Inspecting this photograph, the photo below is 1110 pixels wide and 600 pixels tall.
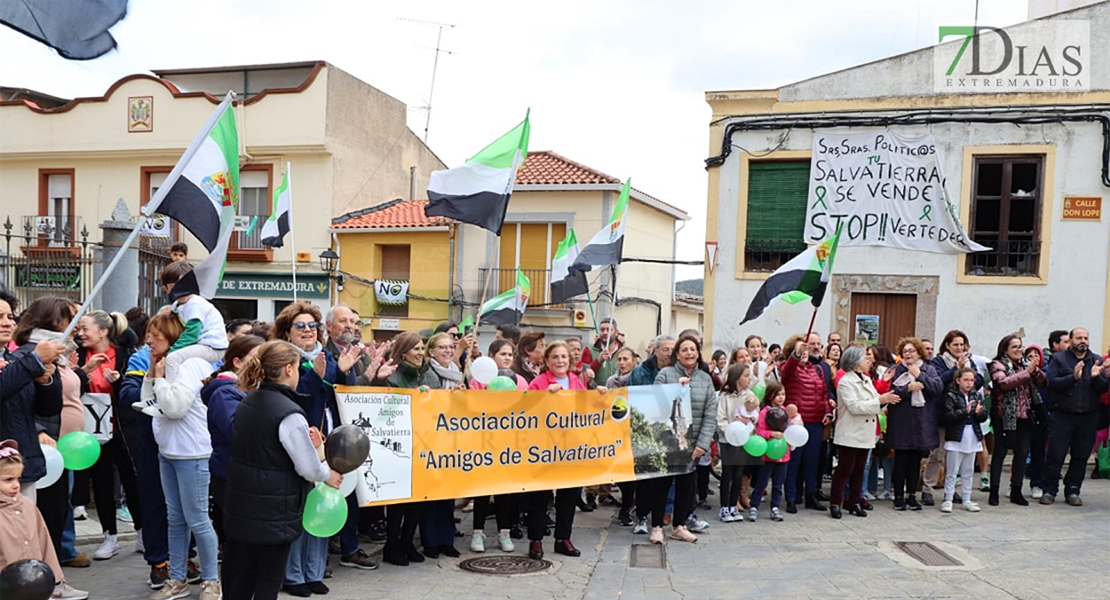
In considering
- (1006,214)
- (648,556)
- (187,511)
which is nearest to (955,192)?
(1006,214)

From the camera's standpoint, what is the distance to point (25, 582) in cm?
376

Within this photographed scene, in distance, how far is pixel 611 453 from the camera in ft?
25.1

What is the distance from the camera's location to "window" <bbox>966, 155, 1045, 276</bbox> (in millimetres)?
14195

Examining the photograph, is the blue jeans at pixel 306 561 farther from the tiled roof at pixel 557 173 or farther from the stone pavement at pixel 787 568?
the tiled roof at pixel 557 173

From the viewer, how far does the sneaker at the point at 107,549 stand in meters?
6.56

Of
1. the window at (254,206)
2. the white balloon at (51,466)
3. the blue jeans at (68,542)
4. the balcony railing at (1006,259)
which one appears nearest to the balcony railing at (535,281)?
the window at (254,206)

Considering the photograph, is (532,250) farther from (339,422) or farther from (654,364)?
(339,422)

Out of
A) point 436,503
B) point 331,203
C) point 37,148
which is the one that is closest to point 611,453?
point 436,503

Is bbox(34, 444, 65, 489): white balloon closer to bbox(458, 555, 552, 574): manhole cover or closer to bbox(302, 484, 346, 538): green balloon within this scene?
bbox(302, 484, 346, 538): green balloon

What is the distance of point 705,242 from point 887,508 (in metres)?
7.04

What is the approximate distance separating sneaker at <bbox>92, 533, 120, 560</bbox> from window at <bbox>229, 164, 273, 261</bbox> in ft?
59.8

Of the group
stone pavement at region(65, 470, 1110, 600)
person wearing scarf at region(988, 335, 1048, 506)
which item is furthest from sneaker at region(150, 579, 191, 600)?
person wearing scarf at region(988, 335, 1048, 506)

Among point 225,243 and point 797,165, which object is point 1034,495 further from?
point 225,243

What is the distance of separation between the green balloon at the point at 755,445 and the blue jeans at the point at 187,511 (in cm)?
503
